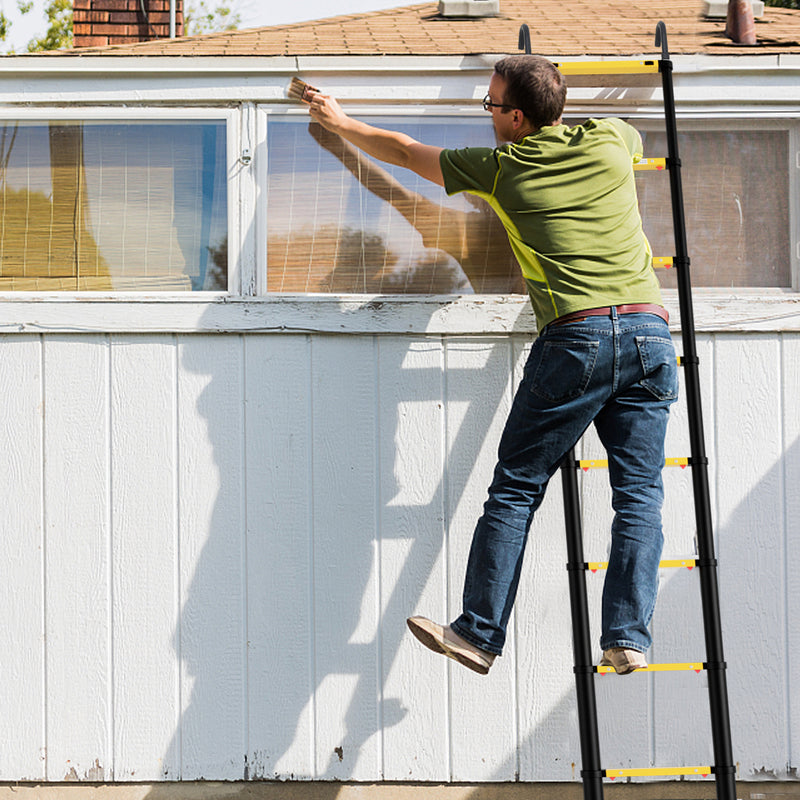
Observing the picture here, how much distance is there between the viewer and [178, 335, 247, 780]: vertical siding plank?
267cm

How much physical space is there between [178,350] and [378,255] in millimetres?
699

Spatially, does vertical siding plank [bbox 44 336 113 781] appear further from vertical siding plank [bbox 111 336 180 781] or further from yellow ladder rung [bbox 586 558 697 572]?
yellow ladder rung [bbox 586 558 697 572]

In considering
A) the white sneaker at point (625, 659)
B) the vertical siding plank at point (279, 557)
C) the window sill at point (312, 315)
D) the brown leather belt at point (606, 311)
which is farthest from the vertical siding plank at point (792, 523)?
the vertical siding plank at point (279, 557)

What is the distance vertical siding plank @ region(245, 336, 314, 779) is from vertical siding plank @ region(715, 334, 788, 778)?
1314mm

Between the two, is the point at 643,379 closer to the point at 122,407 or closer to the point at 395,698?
the point at 395,698

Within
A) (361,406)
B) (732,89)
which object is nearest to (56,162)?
(361,406)

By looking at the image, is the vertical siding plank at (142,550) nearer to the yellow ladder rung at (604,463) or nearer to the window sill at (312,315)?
the window sill at (312,315)

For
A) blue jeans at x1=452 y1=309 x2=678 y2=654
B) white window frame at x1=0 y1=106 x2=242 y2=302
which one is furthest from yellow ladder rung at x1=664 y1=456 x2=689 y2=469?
white window frame at x1=0 y1=106 x2=242 y2=302

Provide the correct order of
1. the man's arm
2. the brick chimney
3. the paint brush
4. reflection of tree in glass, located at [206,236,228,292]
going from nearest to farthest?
the man's arm
the paint brush
reflection of tree in glass, located at [206,236,228,292]
the brick chimney

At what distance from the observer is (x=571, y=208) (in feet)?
7.37

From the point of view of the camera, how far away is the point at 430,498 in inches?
106

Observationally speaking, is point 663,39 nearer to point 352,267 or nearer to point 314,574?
point 352,267

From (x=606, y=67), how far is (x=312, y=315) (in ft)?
3.82

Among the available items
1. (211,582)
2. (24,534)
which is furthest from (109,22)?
(211,582)
